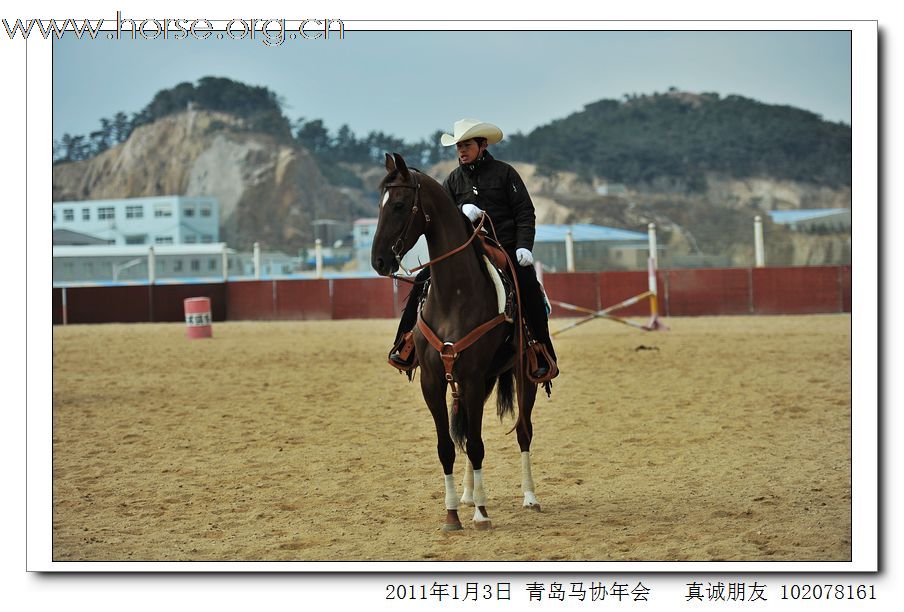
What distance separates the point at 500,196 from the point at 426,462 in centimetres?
244

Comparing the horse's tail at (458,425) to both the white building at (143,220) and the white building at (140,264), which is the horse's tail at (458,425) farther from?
the white building at (143,220)

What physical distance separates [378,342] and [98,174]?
34.3 m

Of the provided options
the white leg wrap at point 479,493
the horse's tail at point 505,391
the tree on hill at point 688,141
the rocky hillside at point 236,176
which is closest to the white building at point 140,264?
the rocky hillside at point 236,176

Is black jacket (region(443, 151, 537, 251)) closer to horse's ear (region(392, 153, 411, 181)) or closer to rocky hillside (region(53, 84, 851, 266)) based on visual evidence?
horse's ear (region(392, 153, 411, 181))

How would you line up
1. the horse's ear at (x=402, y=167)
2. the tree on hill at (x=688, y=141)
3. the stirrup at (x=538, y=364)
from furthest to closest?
the tree on hill at (x=688, y=141)
the stirrup at (x=538, y=364)
the horse's ear at (x=402, y=167)

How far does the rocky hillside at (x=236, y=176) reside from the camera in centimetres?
4875

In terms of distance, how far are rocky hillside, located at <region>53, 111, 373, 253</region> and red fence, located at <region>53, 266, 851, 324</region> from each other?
2427cm

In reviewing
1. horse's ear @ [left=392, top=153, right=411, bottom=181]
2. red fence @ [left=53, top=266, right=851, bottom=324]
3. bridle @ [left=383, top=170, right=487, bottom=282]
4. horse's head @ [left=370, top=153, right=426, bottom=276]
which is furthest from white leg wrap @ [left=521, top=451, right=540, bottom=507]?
red fence @ [left=53, top=266, right=851, bottom=324]

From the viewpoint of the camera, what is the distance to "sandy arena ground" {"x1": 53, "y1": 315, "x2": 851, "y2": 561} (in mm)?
5398

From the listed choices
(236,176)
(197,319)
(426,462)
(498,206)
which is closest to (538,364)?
(498,206)

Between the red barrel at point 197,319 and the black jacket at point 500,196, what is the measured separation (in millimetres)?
13010

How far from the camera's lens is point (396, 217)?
209 inches

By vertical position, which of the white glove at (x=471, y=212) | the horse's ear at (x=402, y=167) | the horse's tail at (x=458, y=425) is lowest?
the horse's tail at (x=458, y=425)

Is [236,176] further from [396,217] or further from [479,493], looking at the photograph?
[396,217]
